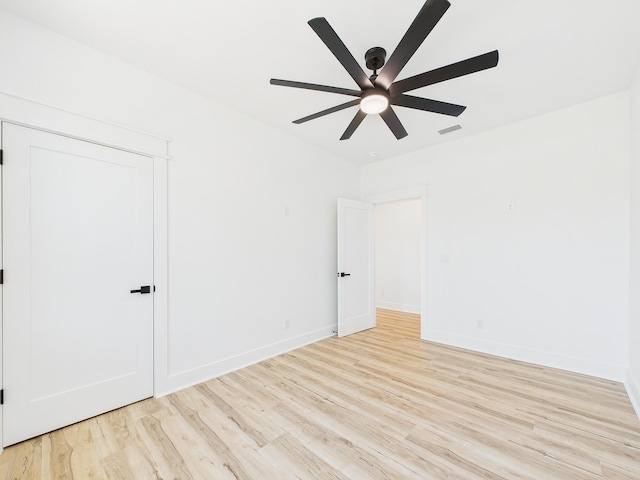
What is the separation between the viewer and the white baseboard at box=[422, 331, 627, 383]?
110 inches

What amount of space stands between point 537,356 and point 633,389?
2.73ft

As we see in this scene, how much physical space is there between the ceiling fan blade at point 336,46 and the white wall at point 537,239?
2.57m

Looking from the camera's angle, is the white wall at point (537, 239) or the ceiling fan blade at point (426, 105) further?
the white wall at point (537, 239)

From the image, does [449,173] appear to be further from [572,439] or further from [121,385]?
[121,385]

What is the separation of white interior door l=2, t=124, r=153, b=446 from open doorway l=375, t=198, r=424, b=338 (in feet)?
14.2

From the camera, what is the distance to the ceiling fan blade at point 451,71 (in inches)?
61.3

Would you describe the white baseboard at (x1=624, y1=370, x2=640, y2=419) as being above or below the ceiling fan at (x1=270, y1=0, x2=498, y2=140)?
below

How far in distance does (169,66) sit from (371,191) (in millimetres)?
3396

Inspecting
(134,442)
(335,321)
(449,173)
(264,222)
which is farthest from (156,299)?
(449,173)

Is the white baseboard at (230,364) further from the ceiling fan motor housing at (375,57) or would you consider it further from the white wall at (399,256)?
the ceiling fan motor housing at (375,57)

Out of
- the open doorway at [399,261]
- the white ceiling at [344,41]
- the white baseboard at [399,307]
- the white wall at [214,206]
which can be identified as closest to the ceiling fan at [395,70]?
the white ceiling at [344,41]

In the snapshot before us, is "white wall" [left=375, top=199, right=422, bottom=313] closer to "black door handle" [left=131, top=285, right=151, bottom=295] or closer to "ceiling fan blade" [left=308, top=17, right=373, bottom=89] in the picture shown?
"ceiling fan blade" [left=308, top=17, right=373, bottom=89]

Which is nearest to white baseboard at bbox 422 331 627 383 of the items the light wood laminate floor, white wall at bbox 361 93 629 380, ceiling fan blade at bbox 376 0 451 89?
white wall at bbox 361 93 629 380

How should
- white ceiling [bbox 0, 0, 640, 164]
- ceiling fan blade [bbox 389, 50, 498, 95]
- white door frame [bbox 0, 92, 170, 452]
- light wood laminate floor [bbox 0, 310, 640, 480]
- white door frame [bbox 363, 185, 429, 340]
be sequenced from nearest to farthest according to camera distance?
1. ceiling fan blade [bbox 389, 50, 498, 95]
2. light wood laminate floor [bbox 0, 310, 640, 480]
3. white ceiling [bbox 0, 0, 640, 164]
4. white door frame [bbox 0, 92, 170, 452]
5. white door frame [bbox 363, 185, 429, 340]
